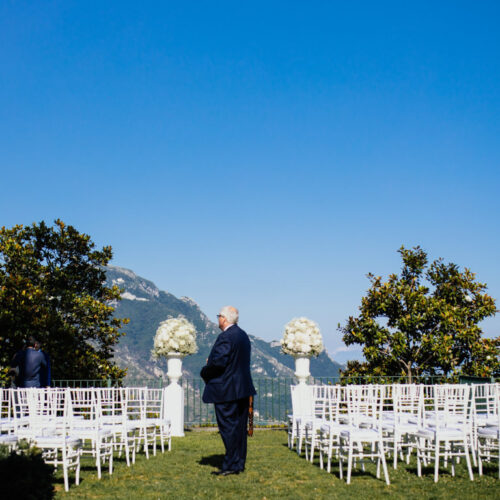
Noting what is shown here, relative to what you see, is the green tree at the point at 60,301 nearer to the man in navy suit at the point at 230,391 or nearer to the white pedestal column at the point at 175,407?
the white pedestal column at the point at 175,407

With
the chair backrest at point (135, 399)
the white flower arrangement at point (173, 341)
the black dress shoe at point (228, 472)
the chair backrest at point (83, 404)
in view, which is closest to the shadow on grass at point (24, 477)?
the chair backrest at point (83, 404)

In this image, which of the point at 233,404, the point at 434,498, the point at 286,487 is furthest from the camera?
the point at 233,404

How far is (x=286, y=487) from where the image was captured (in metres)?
6.98

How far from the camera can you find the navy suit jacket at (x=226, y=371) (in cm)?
761

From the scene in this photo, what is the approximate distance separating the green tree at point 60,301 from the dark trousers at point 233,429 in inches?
354

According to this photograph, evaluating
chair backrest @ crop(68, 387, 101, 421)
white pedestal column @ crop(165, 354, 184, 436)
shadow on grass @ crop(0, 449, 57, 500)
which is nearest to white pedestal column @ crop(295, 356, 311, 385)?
white pedestal column @ crop(165, 354, 184, 436)

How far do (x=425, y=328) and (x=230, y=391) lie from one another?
10621 millimetres

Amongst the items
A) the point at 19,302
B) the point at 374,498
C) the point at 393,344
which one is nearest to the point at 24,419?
the point at 374,498

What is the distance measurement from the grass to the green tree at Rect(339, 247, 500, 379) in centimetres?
767

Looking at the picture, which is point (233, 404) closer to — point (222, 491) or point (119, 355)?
point (222, 491)

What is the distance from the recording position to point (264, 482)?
7.25 meters

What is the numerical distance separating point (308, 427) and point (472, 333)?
848 centimetres

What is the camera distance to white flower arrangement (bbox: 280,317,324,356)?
1405cm

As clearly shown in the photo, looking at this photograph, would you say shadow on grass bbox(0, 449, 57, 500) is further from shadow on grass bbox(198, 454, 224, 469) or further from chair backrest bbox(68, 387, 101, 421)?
shadow on grass bbox(198, 454, 224, 469)
